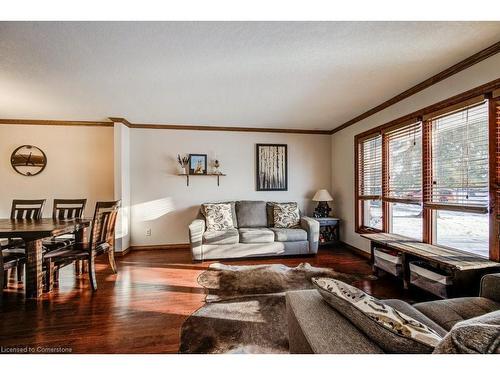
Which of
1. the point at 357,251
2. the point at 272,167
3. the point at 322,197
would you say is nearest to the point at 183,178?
the point at 272,167

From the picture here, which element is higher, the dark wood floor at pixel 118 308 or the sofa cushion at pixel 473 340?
the sofa cushion at pixel 473 340

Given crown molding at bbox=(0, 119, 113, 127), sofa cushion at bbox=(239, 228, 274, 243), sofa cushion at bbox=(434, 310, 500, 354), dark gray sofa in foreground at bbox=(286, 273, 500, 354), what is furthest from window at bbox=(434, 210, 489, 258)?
crown molding at bbox=(0, 119, 113, 127)

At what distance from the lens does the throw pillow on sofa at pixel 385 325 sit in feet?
2.39

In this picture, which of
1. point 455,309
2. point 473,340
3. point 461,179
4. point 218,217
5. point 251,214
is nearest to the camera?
point 473,340

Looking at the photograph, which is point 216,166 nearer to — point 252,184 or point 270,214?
point 252,184

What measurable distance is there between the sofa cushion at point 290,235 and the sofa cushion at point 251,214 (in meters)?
0.51

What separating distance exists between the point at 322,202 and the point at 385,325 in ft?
13.5

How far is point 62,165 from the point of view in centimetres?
423

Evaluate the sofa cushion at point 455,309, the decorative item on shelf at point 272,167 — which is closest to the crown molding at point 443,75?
the decorative item on shelf at point 272,167

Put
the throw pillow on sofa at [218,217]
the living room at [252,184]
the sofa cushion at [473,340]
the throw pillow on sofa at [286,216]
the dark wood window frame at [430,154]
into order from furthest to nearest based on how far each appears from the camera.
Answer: the throw pillow on sofa at [286,216] < the throw pillow on sofa at [218,217] < the dark wood window frame at [430,154] < the living room at [252,184] < the sofa cushion at [473,340]

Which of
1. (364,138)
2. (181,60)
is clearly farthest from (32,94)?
(364,138)

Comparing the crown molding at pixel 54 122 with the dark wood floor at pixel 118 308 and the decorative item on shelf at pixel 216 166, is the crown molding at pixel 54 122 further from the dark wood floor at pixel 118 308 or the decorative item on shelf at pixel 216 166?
the dark wood floor at pixel 118 308

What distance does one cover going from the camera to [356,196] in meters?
4.13
